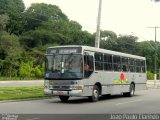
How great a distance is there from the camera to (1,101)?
838 inches

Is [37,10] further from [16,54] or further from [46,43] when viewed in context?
[16,54]

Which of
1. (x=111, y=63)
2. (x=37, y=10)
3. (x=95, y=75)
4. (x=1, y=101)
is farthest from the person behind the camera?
(x=37, y=10)

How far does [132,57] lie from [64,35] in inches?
2510

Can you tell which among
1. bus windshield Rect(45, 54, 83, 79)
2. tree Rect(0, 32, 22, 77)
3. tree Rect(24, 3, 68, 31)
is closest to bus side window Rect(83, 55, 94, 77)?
bus windshield Rect(45, 54, 83, 79)

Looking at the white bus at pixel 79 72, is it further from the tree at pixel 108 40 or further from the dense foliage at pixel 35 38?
the tree at pixel 108 40

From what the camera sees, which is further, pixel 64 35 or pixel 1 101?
pixel 64 35

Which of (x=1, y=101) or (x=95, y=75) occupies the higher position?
(x=95, y=75)

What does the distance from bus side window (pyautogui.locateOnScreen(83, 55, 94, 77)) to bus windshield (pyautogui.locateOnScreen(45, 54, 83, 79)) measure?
432mm

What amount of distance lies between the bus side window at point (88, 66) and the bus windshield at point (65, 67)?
0.43m

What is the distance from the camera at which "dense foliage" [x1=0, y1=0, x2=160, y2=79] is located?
2874 inches

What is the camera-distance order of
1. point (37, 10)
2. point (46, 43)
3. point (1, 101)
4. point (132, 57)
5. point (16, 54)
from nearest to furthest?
point (1, 101)
point (132, 57)
point (16, 54)
point (46, 43)
point (37, 10)

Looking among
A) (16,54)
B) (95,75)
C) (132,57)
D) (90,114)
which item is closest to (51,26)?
(16,54)

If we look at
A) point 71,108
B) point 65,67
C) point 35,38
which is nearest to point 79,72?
point 65,67

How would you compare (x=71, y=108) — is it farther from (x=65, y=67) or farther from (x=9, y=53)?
(x=9, y=53)
